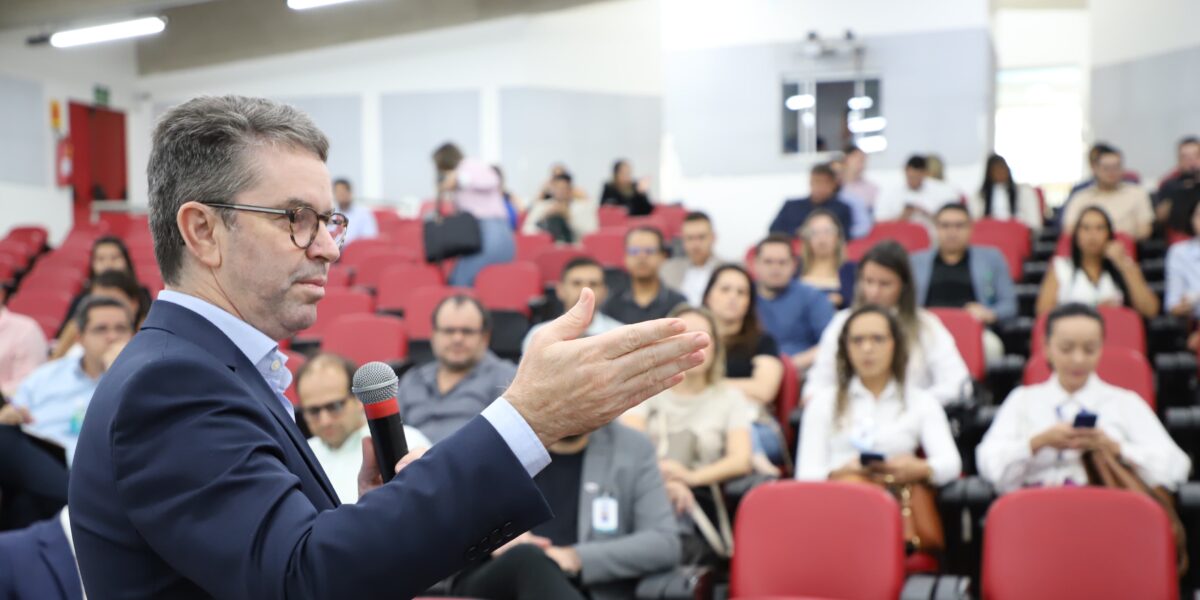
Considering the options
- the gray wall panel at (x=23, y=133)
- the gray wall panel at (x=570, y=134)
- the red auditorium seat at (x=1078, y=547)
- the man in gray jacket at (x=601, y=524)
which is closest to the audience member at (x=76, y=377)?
the man in gray jacket at (x=601, y=524)

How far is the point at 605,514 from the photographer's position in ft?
11.4

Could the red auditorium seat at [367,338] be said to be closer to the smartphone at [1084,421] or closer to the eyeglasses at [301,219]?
the smartphone at [1084,421]

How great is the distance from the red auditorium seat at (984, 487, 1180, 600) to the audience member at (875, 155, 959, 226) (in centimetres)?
593

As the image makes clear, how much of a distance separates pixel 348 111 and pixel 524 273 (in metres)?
8.42

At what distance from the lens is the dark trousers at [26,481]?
400 centimetres

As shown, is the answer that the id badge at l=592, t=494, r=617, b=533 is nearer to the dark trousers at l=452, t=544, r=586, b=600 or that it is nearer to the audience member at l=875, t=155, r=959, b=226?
the dark trousers at l=452, t=544, r=586, b=600

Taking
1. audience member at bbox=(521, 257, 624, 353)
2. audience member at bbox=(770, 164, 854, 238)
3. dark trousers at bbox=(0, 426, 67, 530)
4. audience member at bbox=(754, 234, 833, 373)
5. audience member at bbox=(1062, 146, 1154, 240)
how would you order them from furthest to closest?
audience member at bbox=(770, 164, 854, 238)
audience member at bbox=(1062, 146, 1154, 240)
audience member at bbox=(521, 257, 624, 353)
audience member at bbox=(754, 234, 833, 373)
dark trousers at bbox=(0, 426, 67, 530)

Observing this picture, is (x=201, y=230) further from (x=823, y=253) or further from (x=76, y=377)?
(x=823, y=253)

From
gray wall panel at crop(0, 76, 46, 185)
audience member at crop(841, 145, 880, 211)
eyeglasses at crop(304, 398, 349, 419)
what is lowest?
eyeglasses at crop(304, 398, 349, 419)

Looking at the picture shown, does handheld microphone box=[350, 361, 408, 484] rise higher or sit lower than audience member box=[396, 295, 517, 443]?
higher

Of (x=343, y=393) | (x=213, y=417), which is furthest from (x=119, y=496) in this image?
(x=343, y=393)

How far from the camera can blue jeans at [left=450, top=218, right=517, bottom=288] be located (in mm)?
7004

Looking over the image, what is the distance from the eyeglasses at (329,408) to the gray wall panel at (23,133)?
10317 mm

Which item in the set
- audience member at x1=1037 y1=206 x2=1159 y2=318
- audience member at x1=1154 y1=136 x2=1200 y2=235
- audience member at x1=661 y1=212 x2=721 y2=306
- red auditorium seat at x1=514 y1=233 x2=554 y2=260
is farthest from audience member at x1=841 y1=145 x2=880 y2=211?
audience member at x1=1037 y1=206 x2=1159 y2=318
